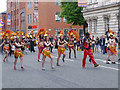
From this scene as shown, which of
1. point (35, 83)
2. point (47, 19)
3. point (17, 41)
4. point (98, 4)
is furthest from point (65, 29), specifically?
point (35, 83)

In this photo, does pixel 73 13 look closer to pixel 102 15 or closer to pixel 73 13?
pixel 73 13

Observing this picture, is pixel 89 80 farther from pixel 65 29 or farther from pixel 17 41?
pixel 65 29

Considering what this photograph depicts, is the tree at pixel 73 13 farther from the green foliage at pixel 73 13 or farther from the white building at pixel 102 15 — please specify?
the white building at pixel 102 15

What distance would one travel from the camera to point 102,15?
3634cm

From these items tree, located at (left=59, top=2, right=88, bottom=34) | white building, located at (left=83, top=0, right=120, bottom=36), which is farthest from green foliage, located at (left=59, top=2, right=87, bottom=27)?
white building, located at (left=83, top=0, right=120, bottom=36)

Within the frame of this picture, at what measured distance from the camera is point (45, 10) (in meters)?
57.0

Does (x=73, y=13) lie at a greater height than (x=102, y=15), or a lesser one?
greater

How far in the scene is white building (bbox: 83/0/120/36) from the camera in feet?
109

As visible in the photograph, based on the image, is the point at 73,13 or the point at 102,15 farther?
the point at 73,13

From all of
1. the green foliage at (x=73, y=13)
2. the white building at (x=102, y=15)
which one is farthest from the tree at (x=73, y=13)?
the white building at (x=102, y=15)

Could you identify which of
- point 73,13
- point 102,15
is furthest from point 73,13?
point 102,15

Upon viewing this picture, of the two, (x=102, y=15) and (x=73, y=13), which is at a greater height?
(x=73, y=13)

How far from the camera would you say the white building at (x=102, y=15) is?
3338cm

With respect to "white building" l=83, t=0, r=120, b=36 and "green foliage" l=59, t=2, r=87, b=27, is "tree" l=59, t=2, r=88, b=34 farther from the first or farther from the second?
"white building" l=83, t=0, r=120, b=36
